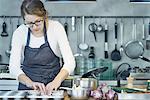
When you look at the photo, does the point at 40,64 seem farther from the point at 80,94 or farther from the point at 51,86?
the point at 80,94

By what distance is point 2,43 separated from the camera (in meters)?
4.00

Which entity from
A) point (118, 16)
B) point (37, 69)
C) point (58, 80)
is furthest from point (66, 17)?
point (58, 80)

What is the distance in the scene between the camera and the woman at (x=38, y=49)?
2066 millimetres

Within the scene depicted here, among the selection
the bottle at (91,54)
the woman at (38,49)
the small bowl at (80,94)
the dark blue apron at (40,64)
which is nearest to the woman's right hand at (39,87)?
the woman at (38,49)

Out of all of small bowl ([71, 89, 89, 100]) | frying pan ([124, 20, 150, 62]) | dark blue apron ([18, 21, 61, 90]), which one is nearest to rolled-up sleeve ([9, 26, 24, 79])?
dark blue apron ([18, 21, 61, 90])

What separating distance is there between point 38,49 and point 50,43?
0.10 meters

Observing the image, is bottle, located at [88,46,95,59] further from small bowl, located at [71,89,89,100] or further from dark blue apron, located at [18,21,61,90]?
small bowl, located at [71,89,89,100]

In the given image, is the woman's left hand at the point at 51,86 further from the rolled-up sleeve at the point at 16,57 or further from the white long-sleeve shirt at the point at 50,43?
the rolled-up sleeve at the point at 16,57

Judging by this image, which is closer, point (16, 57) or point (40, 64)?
point (16, 57)

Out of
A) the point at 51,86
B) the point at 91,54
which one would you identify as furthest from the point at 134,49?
the point at 51,86

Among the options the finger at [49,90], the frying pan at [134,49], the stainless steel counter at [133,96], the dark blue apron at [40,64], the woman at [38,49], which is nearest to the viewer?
the finger at [49,90]

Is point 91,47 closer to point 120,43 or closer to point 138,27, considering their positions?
point 120,43

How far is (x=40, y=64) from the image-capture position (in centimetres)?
231

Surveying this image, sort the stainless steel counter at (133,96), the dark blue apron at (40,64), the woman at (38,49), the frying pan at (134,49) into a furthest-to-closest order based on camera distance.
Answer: the frying pan at (134,49)
the dark blue apron at (40,64)
the woman at (38,49)
the stainless steel counter at (133,96)
